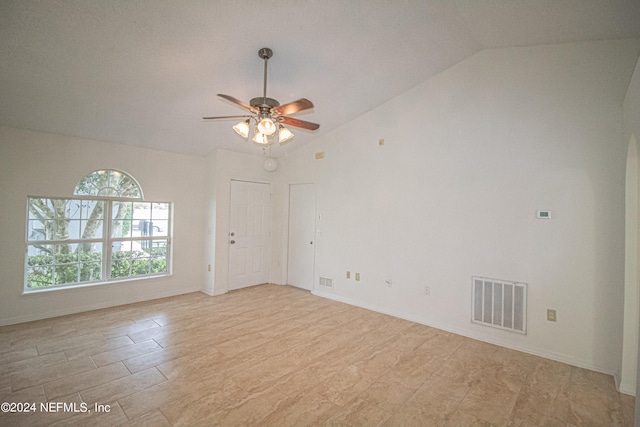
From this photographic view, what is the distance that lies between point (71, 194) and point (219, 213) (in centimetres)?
201

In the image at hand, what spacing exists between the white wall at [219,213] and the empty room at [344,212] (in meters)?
0.06

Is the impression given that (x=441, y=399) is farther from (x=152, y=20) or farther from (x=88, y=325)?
(x=88, y=325)

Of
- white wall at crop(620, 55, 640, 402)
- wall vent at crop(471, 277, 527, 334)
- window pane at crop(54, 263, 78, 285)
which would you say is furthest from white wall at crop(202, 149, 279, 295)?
white wall at crop(620, 55, 640, 402)

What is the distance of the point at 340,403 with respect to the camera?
2.21m

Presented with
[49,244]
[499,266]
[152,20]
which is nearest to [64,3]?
[152,20]

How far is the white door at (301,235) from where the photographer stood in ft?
17.5

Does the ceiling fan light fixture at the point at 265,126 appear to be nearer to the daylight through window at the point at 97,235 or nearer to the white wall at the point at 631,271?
the white wall at the point at 631,271

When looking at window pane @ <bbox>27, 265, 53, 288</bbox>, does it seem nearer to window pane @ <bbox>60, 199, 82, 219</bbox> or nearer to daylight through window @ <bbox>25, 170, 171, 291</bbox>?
daylight through window @ <bbox>25, 170, 171, 291</bbox>

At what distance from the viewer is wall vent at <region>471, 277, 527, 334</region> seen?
3.16 m

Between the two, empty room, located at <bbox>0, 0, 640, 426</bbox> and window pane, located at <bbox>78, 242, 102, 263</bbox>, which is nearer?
empty room, located at <bbox>0, 0, 640, 426</bbox>

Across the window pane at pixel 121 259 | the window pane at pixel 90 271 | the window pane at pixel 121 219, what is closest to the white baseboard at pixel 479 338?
the window pane at pixel 121 259

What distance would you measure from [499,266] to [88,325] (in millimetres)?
5028

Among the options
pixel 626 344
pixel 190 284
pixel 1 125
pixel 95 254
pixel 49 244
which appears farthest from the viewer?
pixel 190 284

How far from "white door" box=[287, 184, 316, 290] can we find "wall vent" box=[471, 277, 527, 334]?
2746 millimetres
